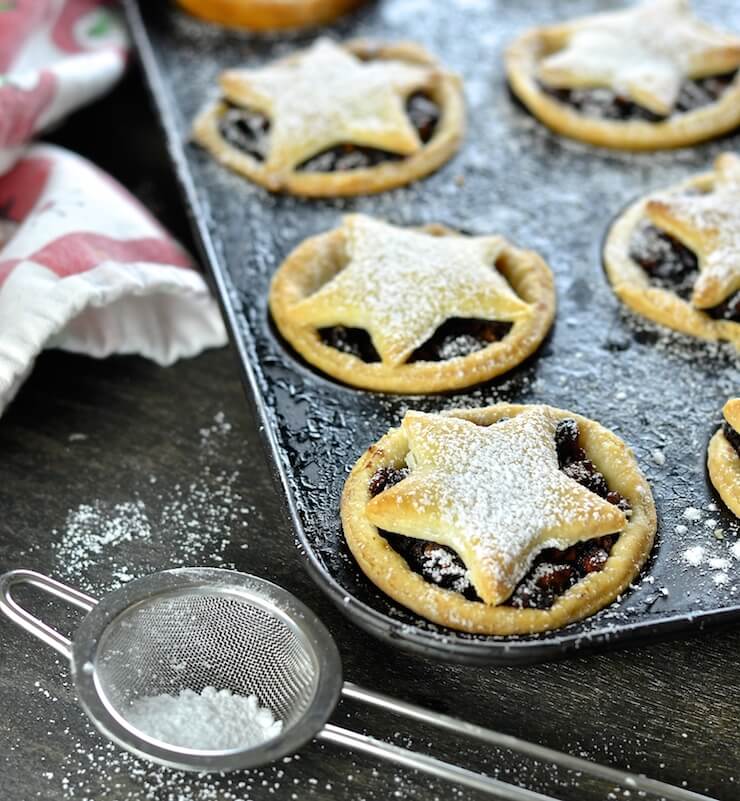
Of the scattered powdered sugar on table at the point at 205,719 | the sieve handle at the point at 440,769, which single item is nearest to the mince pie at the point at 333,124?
the scattered powdered sugar on table at the point at 205,719

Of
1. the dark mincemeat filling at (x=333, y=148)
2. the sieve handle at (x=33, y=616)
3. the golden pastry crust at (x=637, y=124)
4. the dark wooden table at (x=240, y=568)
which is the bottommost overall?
the dark wooden table at (x=240, y=568)

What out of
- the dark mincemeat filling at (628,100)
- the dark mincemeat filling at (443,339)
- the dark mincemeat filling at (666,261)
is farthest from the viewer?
the dark mincemeat filling at (628,100)

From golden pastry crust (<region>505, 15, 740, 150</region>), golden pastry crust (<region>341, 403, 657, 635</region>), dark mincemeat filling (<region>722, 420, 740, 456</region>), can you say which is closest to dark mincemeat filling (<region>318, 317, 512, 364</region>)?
golden pastry crust (<region>341, 403, 657, 635</region>)

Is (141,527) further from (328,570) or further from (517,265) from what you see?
(517,265)

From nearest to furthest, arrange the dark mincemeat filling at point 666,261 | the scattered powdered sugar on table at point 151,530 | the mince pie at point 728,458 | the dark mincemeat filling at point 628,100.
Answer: the mince pie at point 728,458, the scattered powdered sugar on table at point 151,530, the dark mincemeat filling at point 666,261, the dark mincemeat filling at point 628,100

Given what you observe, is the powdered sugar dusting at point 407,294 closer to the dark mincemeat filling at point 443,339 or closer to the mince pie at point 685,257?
the dark mincemeat filling at point 443,339
